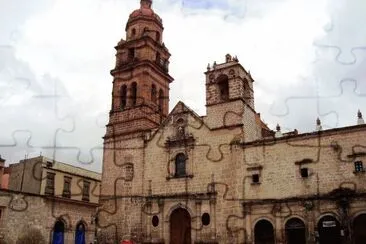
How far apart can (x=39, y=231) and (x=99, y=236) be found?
8.00 meters

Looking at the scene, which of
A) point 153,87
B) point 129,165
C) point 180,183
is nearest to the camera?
point 180,183

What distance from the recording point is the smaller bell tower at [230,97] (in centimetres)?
3328

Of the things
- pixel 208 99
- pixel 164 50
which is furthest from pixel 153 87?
pixel 208 99

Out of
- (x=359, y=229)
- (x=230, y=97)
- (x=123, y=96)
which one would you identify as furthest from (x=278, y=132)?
(x=123, y=96)

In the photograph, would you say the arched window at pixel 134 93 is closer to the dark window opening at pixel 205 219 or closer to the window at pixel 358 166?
the dark window opening at pixel 205 219

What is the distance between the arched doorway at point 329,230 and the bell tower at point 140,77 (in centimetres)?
1717

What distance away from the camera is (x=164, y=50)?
140 feet

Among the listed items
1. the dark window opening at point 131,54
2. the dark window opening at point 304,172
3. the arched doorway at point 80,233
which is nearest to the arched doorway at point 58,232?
the arched doorway at point 80,233

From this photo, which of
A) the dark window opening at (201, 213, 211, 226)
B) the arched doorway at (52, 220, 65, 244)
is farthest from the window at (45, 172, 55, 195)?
the dark window opening at (201, 213, 211, 226)

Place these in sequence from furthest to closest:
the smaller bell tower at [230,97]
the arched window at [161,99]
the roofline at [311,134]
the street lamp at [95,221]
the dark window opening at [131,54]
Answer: the dark window opening at [131,54], the arched window at [161,99], the street lamp at [95,221], the smaller bell tower at [230,97], the roofline at [311,134]

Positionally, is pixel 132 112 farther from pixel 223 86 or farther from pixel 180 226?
pixel 180 226

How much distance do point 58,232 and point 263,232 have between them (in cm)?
1491

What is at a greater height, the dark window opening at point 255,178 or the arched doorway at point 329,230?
the dark window opening at point 255,178

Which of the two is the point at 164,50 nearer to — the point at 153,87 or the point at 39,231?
the point at 153,87
